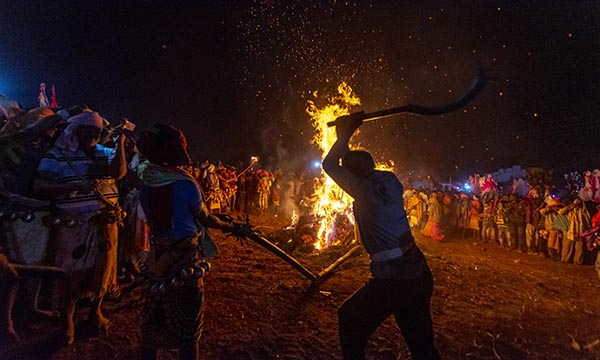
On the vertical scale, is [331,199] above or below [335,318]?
above

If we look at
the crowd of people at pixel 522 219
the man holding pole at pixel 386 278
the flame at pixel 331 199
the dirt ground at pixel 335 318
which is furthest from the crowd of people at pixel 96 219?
the crowd of people at pixel 522 219

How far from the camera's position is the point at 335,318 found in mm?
4957

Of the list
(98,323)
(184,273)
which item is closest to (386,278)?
(184,273)

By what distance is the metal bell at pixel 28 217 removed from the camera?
12.8 feet

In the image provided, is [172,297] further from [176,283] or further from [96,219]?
[96,219]

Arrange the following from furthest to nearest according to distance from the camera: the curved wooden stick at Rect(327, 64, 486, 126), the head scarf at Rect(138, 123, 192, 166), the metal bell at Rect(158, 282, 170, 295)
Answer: the curved wooden stick at Rect(327, 64, 486, 126), the head scarf at Rect(138, 123, 192, 166), the metal bell at Rect(158, 282, 170, 295)

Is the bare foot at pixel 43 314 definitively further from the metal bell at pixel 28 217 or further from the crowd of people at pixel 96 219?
the metal bell at pixel 28 217

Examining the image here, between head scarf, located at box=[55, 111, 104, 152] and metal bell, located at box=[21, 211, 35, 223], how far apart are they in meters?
0.86

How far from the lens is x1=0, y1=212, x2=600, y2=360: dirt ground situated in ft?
13.1

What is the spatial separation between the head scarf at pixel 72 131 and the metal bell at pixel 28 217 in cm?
86

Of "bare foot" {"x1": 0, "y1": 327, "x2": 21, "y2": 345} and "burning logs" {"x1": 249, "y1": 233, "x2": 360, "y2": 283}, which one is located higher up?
"burning logs" {"x1": 249, "y1": 233, "x2": 360, "y2": 283}

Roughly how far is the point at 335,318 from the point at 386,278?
7.77 ft

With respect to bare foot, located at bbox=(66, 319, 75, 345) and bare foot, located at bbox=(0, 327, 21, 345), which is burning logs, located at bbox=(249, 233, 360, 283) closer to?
bare foot, located at bbox=(66, 319, 75, 345)

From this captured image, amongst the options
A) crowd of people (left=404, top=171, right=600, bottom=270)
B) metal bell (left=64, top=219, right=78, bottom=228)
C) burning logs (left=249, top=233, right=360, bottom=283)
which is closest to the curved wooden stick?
burning logs (left=249, top=233, right=360, bottom=283)
